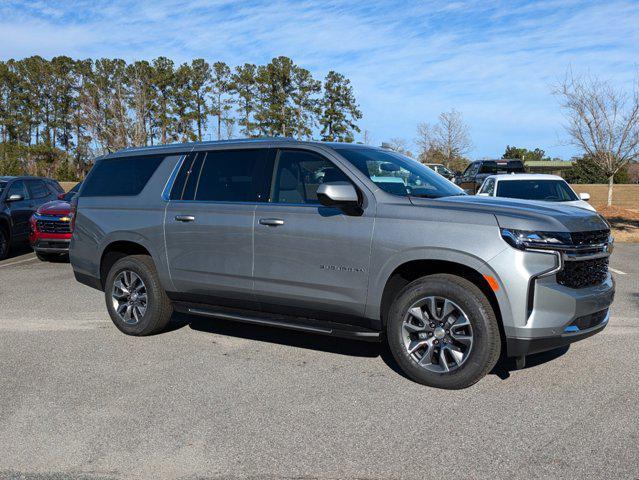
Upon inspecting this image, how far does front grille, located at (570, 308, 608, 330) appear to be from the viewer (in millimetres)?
4605

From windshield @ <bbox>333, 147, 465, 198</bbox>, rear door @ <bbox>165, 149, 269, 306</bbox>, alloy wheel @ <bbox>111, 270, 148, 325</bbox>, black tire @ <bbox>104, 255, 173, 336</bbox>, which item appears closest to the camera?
windshield @ <bbox>333, 147, 465, 198</bbox>

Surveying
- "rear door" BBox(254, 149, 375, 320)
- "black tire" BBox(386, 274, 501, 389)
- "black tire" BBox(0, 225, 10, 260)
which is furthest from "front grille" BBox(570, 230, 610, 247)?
"black tire" BBox(0, 225, 10, 260)

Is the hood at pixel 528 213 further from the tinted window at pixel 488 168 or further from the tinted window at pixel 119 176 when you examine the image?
the tinted window at pixel 488 168

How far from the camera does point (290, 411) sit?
14.6ft

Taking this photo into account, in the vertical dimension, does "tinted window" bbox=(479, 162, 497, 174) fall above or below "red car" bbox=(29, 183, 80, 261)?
above

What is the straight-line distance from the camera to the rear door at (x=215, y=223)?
5.67 metres

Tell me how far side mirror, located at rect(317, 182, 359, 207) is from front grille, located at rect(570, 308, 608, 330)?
1.85 m

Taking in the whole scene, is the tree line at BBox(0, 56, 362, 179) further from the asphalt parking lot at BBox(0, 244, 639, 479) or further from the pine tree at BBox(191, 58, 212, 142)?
the asphalt parking lot at BBox(0, 244, 639, 479)

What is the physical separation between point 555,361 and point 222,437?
306 centimetres

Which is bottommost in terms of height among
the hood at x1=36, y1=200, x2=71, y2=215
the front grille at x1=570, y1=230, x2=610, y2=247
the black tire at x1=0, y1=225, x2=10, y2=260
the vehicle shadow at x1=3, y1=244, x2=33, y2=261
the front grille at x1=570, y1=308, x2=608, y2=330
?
the vehicle shadow at x1=3, y1=244, x2=33, y2=261

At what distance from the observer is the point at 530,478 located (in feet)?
11.3

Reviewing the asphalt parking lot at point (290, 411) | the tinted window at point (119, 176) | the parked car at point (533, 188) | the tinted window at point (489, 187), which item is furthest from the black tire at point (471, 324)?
the tinted window at point (489, 187)

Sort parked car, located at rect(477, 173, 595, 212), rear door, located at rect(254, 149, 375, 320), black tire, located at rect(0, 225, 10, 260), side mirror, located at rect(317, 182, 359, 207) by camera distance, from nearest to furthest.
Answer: side mirror, located at rect(317, 182, 359, 207) < rear door, located at rect(254, 149, 375, 320) < parked car, located at rect(477, 173, 595, 212) < black tire, located at rect(0, 225, 10, 260)

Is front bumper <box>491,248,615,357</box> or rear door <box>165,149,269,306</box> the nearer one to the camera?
front bumper <box>491,248,615,357</box>
